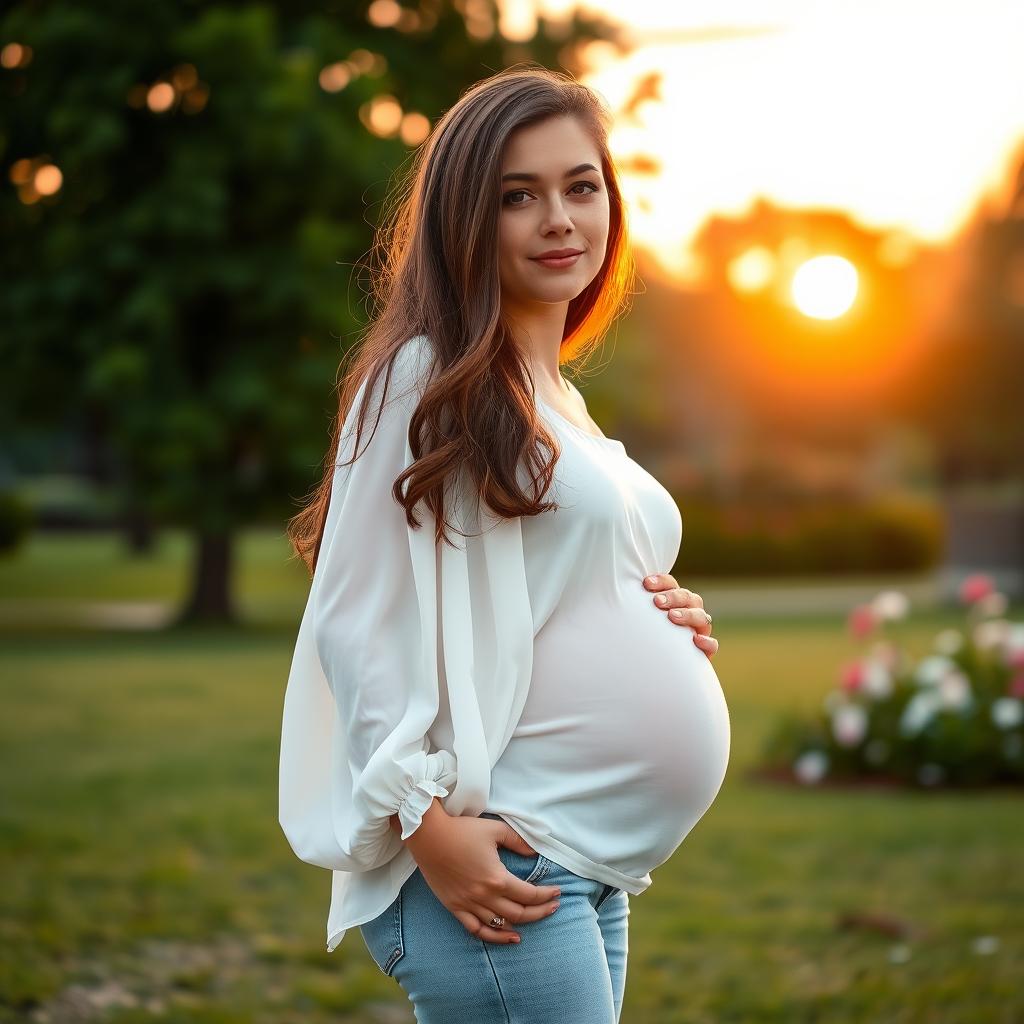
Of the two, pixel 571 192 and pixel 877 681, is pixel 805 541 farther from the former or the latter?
pixel 571 192

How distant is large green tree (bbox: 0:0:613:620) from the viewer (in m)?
15.1

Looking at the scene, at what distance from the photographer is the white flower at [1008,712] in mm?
7492

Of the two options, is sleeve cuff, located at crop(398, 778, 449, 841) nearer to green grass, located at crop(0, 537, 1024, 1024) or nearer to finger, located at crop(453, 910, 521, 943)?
finger, located at crop(453, 910, 521, 943)

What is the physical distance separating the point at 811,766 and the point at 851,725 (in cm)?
34

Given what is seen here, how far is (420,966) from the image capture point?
200 centimetres

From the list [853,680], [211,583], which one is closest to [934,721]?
[853,680]

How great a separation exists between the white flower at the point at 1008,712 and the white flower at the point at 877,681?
0.57 m

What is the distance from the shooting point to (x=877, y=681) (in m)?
7.73

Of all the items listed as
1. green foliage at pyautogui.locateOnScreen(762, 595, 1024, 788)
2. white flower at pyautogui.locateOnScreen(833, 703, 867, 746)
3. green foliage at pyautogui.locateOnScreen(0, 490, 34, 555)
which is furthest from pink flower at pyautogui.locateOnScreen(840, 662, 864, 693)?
green foliage at pyautogui.locateOnScreen(0, 490, 34, 555)

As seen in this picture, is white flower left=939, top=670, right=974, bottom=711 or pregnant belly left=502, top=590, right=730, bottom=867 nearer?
pregnant belly left=502, top=590, right=730, bottom=867

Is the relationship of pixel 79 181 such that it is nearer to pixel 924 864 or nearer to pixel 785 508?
pixel 924 864

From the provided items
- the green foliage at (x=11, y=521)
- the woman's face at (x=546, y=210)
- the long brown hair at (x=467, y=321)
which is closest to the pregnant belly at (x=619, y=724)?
the long brown hair at (x=467, y=321)

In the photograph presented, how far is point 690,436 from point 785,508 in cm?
2438

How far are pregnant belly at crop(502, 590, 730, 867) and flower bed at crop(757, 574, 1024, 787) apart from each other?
5414 mm
